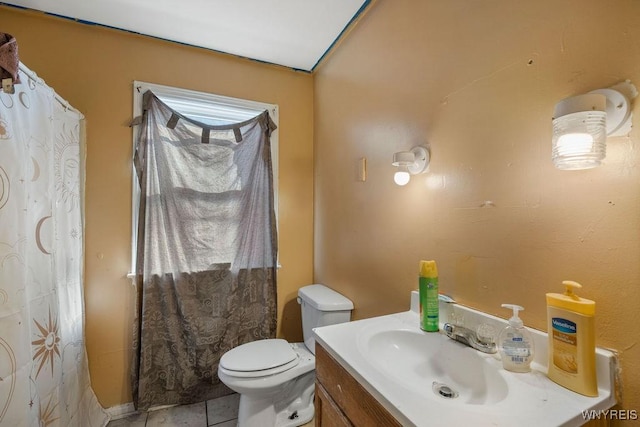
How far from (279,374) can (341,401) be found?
70cm

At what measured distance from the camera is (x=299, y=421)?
1.52m

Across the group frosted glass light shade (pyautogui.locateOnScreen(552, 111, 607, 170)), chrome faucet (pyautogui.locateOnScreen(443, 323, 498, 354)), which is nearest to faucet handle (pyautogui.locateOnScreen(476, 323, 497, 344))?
chrome faucet (pyautogui.locateOnScreen(443, 323, 498, 354))

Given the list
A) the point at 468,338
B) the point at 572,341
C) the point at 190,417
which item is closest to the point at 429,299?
the point at 468,338

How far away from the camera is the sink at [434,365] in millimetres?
725

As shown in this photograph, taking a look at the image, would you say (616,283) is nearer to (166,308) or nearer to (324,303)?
(324,303)

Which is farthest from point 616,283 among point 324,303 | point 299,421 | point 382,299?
point 299,421

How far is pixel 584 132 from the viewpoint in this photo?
1.93 ft

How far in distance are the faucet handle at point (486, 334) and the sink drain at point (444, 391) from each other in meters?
0.17

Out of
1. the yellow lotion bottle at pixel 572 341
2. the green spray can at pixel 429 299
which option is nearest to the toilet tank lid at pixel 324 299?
the green spray can at pixel 429 299

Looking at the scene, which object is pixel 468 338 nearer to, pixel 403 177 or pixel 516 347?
pixel 516 347

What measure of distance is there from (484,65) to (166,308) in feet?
6.60

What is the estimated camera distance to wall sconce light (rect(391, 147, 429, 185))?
1.08m

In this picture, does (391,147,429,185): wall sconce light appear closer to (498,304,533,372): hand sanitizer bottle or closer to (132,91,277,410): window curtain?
(498,304,533,372): hand sanitizer bottle

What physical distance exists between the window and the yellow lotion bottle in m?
1.69
